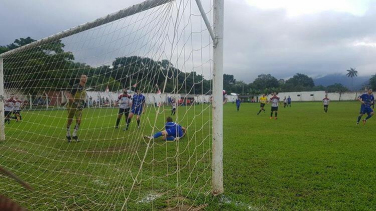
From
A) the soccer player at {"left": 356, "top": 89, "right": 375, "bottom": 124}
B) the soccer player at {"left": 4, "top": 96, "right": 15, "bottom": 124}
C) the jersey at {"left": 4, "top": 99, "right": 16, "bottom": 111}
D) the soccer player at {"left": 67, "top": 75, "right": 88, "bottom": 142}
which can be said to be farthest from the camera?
the soccer player at {"left": 356, "top": 89, "right": 375, "bottom": 124}

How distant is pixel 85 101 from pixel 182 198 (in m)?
4.27

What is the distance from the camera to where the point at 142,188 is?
10.9 feet

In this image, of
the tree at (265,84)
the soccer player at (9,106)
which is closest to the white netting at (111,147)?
the soccer player at (9,106)

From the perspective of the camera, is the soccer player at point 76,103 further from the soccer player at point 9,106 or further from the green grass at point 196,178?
the soccer player at point 9,106

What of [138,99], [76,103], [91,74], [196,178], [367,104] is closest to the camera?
[196,178]

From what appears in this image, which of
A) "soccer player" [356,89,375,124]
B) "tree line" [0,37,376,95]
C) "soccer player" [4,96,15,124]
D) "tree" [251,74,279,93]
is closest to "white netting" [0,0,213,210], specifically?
"tree line" [0,37,376,95]

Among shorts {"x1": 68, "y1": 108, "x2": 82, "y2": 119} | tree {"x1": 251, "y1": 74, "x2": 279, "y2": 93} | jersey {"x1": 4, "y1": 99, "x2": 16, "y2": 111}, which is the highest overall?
tree {"x1": 251, "y1": 74, "x2": 279, "y2": 93}

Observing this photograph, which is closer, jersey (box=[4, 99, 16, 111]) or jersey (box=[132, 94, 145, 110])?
jersey (box=[132, 94, 145, 110])

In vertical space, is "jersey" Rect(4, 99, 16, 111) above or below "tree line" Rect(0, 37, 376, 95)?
below

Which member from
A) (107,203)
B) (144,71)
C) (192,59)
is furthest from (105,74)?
(107,203)

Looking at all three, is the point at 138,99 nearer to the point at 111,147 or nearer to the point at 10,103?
the point at 111,147

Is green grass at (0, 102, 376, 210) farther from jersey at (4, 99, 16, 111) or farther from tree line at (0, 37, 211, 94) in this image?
jersey at (4, 99, 16, 111)

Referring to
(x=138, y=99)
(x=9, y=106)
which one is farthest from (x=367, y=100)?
(x=9, y=106)

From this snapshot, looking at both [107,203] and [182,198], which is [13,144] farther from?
[182,198]
